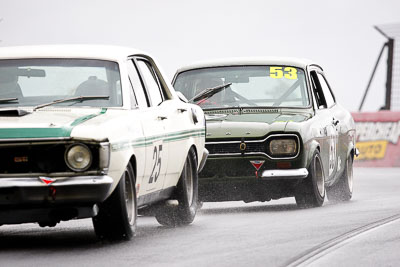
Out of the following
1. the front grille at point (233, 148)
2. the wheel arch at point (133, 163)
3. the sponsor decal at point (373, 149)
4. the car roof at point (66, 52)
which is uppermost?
the car roof at point (66, 52)

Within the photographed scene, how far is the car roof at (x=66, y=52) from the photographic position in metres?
9.28

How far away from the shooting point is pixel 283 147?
1191 cm

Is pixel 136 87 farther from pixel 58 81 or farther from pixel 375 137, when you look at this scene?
pixel 375 137

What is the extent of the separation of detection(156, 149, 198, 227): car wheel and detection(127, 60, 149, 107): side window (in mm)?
1106

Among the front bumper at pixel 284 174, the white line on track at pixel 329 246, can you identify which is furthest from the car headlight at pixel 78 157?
the front bumper at pixel 284 174

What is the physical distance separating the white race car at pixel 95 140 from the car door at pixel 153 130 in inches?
0.4

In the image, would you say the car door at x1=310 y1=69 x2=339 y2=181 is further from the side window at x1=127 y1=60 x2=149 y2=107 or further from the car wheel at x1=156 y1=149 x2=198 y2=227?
the side window at x1=127 y1=60 x2=149 y2=107

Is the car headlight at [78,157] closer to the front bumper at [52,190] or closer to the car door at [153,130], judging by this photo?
the front bumper at [52,190]

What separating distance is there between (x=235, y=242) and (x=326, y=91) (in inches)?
229

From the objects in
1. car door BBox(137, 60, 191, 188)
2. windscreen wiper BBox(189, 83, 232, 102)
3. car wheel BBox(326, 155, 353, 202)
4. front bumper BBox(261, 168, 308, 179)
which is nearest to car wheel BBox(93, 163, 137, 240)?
car door BBox(137, 60, 191, 188)

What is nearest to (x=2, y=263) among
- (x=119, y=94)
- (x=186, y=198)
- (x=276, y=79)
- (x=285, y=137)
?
(x=119, y=94)

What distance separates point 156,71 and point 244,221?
163 centimetres

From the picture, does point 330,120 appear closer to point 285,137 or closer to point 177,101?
point 285,137

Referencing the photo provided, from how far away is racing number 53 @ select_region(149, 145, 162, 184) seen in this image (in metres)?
9.13
